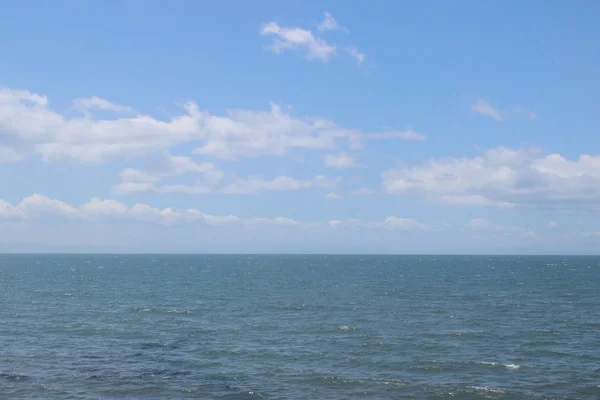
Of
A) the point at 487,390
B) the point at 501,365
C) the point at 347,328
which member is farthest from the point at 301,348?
the point at 487,390

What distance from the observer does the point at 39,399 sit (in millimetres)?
31688

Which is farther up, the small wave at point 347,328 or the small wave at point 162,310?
the small wave at point 347,328

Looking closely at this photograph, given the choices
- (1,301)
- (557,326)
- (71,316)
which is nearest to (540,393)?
(557,326)

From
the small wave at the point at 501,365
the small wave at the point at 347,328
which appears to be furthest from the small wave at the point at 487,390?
the small wave at the point at 347,328

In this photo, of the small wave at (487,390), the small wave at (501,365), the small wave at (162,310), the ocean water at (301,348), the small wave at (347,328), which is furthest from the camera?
the small wave at (162,310)

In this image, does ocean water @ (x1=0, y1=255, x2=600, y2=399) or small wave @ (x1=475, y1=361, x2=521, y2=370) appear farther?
small wave @ (x1=475, y1=361, x2=521, y2=370)

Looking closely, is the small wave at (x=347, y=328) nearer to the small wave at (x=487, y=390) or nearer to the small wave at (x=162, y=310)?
the small wave at (x=487, y=390)

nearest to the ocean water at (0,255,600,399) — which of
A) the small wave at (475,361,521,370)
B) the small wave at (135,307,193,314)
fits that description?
the small wave at (475,361,521,370)

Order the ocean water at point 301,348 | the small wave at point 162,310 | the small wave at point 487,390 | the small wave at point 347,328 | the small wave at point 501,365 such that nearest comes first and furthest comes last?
the small wave at point 487,390, the ocean water at point 301,348, the small wave at point 501,365, the small wave at point 347,328, the small wave at point 162,310

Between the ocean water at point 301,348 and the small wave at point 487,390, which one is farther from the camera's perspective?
the ocean water at point 301,348

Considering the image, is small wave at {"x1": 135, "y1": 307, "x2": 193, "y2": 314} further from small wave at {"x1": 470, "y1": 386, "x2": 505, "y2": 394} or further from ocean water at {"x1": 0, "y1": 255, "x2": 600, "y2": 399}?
small wave at {"x1": 470, "y1": 386, "x2": 505, "y2": 394}

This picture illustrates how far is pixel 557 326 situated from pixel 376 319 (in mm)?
19084

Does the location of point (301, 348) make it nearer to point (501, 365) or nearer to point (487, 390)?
point (501, 365)

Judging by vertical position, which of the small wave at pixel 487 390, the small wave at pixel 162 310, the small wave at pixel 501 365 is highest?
the small wave at pixel 501 365
